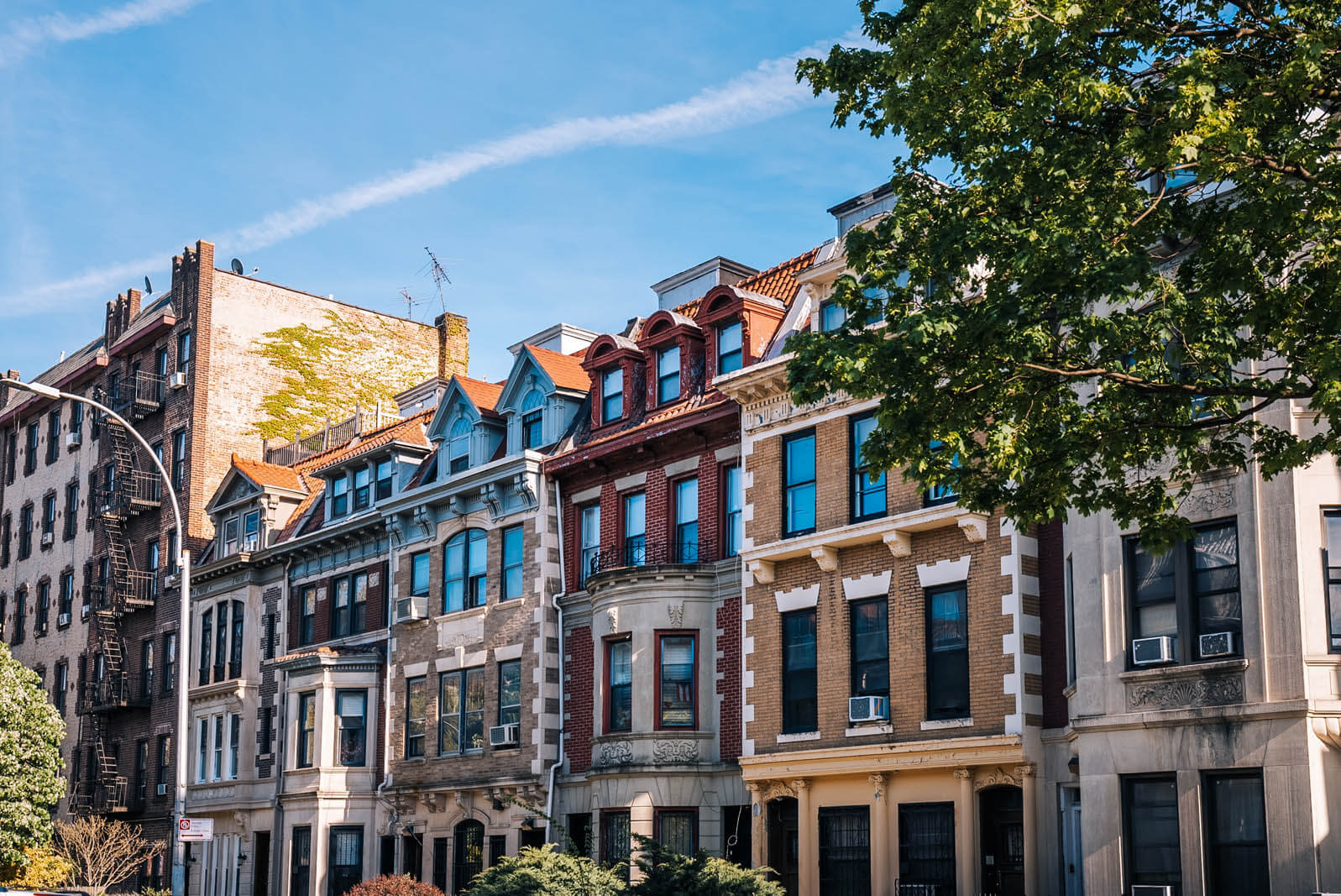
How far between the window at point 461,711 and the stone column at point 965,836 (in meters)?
14.5

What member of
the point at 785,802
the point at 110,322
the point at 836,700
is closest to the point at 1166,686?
the point at 836,700

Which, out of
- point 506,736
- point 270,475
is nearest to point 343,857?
point 506,736

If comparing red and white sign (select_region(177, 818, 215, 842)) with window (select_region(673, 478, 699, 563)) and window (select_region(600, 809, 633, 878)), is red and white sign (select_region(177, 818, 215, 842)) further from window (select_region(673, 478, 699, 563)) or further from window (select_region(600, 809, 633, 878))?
window (select_region(673, 478, 699, 563))

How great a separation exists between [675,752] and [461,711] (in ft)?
27.5

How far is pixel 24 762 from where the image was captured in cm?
4316

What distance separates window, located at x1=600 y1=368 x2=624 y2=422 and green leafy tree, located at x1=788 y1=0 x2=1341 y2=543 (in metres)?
18.2

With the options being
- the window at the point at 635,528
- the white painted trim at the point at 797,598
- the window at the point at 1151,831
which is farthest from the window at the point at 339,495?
the window at the point at 1151,831

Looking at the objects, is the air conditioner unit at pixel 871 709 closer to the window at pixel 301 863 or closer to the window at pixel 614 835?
the window at pixel 614 835

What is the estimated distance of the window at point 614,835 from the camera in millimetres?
32438

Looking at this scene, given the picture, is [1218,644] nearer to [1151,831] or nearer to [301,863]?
[1151,831]

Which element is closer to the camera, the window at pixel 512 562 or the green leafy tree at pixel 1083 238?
the green leafy tree at pixel 1083 238

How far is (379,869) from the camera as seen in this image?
4094 cm

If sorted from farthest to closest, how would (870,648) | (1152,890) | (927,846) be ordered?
(870,648) < (927,846) < (1152,890)

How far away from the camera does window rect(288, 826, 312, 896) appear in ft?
137
